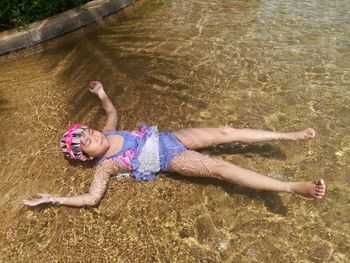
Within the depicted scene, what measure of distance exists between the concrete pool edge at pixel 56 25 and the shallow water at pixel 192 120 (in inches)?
10.2

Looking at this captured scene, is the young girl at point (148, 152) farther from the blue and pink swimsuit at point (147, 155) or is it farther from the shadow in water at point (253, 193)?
the shadow in water at point (253, 193)

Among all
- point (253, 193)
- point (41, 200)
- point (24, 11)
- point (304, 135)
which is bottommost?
point (253, 193)

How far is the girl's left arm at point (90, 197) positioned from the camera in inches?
175

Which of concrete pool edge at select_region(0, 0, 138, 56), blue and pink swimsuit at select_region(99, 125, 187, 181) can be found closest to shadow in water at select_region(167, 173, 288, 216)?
blue and pink swimsuit at select_region(99, 125, 187, 181)

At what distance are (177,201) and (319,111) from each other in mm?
2328

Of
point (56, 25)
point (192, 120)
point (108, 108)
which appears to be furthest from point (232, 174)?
point (56, 25)

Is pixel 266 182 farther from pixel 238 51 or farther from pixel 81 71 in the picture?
pixel 81 71

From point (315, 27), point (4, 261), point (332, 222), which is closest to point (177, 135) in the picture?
point (332, 222)

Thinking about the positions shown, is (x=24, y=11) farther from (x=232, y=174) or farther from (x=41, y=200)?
(x=232, y=174)

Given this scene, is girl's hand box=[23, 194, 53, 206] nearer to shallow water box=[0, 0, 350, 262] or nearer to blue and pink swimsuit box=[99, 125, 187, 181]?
shallow water box=[0, 0, 350, 262]

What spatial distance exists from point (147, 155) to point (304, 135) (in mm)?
1779

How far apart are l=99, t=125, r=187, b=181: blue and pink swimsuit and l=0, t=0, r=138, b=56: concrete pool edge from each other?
141 inches

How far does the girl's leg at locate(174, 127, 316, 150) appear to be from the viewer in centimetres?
479

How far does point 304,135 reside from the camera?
4.64m
